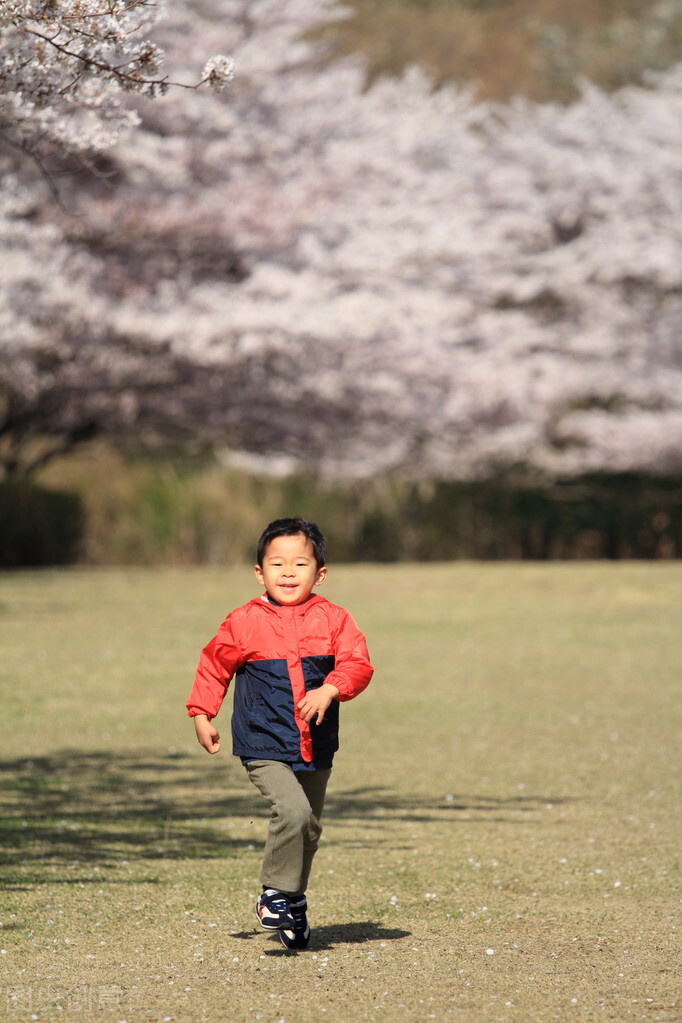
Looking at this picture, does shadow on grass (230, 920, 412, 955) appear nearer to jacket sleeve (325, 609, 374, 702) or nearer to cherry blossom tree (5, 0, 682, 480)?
jacket sleeve (325, 609, 374, 702)

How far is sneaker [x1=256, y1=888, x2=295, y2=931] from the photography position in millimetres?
4621

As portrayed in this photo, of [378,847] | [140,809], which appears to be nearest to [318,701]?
[378,847]

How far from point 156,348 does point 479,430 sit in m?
8.69

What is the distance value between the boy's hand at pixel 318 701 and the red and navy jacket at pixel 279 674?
0.03m

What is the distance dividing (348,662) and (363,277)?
19801 mm

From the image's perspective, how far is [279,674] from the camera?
4.66 meters

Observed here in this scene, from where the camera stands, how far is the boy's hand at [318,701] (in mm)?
4539

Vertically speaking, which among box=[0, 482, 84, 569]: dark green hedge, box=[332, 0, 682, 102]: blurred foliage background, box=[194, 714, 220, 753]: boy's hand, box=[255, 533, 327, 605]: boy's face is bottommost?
box=[194, 714, 220, 753]: boy's hand

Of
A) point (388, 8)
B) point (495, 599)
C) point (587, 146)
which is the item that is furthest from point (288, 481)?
point (388, 8)

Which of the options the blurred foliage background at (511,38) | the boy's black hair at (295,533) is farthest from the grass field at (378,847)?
the blurred foliage background at (511,38)

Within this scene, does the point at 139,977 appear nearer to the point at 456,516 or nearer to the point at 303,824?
the point at 303,824

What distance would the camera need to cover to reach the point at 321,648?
4719 mm

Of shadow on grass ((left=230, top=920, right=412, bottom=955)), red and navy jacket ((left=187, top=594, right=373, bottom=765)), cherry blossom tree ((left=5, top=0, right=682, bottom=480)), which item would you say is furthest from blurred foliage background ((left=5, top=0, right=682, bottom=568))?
red and navy jacket ((left=187, top=594, right=373, bottom=765))

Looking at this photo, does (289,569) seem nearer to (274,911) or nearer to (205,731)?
(205,731)
